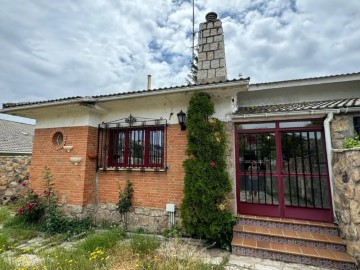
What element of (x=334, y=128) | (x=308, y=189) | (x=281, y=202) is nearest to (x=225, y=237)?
(x=281, y=202)

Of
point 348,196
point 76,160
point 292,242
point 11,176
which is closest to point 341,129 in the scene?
point 348,196

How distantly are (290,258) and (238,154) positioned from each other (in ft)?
9.59

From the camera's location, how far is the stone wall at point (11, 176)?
10.3 metres

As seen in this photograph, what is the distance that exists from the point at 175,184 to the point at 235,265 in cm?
269

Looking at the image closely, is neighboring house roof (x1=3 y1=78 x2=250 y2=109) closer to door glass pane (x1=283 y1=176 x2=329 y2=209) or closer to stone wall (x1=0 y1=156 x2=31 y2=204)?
door glass pane (x1=283 y1=176 x2=329 y2=209)

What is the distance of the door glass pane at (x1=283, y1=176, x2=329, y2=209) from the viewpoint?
516 cm

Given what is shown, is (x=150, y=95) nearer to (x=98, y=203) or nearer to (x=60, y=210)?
(x=98, y=203)

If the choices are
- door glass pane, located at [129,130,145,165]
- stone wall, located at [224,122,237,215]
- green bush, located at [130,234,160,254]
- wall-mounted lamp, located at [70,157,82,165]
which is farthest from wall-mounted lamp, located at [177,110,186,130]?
wall-mounted lamp, located at [70,157,82,165]

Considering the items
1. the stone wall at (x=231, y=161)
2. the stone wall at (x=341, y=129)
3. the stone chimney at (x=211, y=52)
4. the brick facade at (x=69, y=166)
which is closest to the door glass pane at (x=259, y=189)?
the stone wall at (x=231, y=161)

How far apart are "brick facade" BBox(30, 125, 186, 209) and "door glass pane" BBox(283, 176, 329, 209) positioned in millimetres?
3289

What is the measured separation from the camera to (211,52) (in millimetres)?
6801

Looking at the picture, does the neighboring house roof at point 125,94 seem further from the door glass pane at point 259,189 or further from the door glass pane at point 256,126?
the door glass pane at point 259,189

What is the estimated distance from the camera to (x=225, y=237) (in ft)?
16.1

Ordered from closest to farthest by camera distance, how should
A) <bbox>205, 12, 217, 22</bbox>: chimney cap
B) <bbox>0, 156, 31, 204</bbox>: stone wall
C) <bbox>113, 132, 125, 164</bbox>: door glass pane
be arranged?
1. <bbox>113, 132, 125, 164</bbox>: door glass pane
2. <bbox>205, 12, 217, 22</bbox>: chimney cap
3. <bbox>0, 156, 31, 204</bbox>: stone wall
